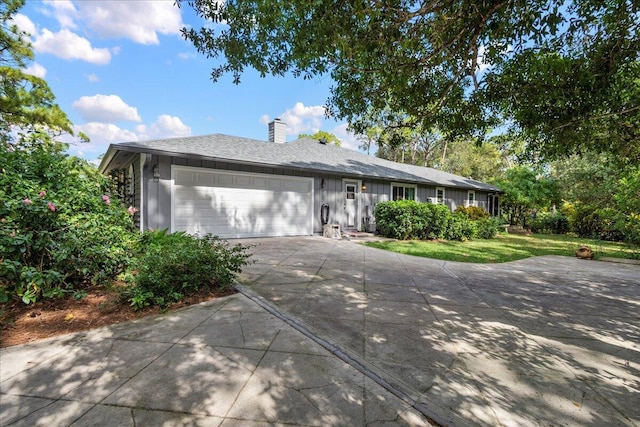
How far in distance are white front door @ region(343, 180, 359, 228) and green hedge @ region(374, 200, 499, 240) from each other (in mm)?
1091

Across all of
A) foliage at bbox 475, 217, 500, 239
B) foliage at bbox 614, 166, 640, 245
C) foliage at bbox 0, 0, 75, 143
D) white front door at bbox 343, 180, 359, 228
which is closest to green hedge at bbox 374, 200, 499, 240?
white front door at bbox 343, 180, 359, 228

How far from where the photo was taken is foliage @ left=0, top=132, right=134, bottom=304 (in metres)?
2.99

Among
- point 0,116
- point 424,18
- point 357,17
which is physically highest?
point 0,116

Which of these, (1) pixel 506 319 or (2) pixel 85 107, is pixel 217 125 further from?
(2) pixel 85 107

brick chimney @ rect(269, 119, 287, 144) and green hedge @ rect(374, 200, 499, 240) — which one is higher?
brick chimney @ rect(269, 119, 287, 144)

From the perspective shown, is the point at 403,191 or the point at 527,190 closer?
the point at 403,191

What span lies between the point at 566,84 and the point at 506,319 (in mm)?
3076

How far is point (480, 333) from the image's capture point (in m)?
3.05

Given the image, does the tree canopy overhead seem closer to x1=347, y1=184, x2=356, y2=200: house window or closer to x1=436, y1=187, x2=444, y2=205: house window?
x1=347, y1=184, x2=356, y2=200: house window

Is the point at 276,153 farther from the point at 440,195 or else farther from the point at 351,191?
the point at 440,195

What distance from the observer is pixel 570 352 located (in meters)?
2.71

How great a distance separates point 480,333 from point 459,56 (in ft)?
11.7

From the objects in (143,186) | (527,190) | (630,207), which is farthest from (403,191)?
(143,186)

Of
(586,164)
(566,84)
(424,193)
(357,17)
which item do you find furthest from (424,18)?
(586,164)
